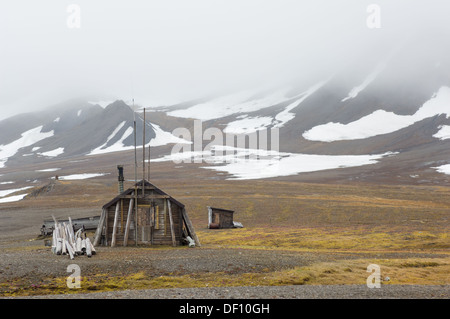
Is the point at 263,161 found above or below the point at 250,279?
above

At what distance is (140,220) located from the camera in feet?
96.5

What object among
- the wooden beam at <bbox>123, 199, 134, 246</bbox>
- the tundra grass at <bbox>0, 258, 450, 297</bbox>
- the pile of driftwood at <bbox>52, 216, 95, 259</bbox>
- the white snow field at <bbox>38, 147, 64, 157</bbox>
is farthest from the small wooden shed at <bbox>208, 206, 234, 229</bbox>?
the white snow field at <bbox>38, 147, 64, 157</bbox>

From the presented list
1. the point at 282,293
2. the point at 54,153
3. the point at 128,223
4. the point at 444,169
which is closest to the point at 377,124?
the point at 444,169

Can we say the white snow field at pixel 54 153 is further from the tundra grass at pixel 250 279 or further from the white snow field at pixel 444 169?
the tundra grass at pixel 250 279

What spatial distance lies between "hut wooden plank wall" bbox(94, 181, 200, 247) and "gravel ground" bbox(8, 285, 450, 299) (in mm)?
13723

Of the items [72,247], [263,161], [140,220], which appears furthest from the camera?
[263,161]

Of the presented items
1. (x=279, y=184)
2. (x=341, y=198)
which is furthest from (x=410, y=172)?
(x=341, y=198)

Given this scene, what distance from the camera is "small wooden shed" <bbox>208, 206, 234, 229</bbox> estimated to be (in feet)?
154

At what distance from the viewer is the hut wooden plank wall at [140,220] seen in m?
29.1

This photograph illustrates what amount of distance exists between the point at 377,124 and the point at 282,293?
182 meters

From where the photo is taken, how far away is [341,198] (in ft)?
231

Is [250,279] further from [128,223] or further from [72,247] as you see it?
[128,223]

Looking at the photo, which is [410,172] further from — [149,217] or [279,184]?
[149,217]
